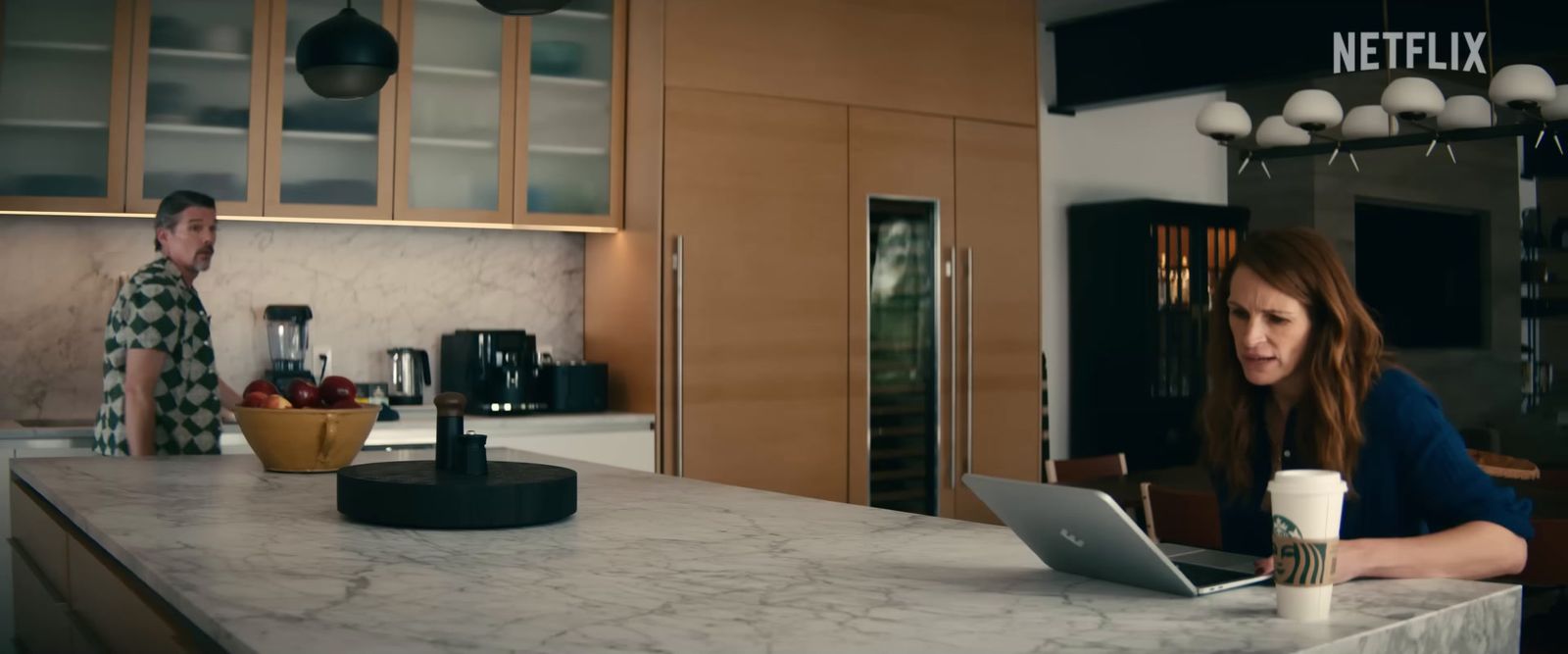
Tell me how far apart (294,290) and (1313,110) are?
355 centimetres

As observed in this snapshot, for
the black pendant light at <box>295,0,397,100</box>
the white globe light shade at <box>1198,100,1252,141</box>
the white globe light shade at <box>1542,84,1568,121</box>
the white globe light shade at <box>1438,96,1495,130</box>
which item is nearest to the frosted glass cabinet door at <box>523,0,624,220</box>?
the black pendant light at <box>295,0,397,100</box>

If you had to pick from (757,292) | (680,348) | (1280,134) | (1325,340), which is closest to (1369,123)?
(1280,134)

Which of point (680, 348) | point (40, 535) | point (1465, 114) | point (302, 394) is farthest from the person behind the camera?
point (680, 348)

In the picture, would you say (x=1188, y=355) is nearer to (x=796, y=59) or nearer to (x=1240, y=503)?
(x=796, y=59)

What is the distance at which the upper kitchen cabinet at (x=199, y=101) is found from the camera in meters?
4.21

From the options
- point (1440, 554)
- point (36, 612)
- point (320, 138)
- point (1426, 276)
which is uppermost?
point (320, 138)

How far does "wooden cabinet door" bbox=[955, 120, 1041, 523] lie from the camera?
533 centimetres

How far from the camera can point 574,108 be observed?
4.84m

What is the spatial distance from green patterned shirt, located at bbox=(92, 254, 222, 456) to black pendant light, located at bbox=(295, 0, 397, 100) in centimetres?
86

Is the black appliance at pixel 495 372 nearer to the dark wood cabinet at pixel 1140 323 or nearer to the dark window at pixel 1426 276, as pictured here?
the dark wood cabinet at pixel 1140 323

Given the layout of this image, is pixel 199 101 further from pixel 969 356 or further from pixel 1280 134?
pixel 1280 134

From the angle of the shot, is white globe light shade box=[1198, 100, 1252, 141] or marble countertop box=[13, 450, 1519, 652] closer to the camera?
marble countertop box=[13, 450, 1519, 652]

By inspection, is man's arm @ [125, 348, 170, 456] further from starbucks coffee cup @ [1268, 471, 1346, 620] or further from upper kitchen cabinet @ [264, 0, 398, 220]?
starbucks coffee cup @ [1268, 471, 1346, 620]

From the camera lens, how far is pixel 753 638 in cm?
126
